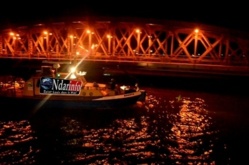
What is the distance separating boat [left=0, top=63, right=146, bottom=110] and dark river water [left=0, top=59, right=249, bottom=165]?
0.63 m

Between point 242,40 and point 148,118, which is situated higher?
point 242,40

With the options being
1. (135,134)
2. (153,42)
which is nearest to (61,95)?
(135,134)

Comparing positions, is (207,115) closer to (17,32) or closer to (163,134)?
(163,134)

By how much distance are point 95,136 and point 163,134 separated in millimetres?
4941

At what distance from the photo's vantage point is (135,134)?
2703 centimetres

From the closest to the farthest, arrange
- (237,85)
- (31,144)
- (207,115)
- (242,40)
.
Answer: (31,144) → (207,115) → (237,85) → (242,40)

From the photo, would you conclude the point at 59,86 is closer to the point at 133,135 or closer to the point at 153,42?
the point at 133,135

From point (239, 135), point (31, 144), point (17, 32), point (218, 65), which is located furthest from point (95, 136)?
point (17, 32)

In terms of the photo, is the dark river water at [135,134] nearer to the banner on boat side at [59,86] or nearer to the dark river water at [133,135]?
the dark river water at [133,135]

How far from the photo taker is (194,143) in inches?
1000

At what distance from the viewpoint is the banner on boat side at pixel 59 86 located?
31969mm

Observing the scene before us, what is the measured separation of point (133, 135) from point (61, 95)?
874 centimetres

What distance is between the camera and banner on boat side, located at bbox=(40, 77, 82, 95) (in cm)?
3197

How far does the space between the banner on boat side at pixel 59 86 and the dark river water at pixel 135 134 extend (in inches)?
64.9
